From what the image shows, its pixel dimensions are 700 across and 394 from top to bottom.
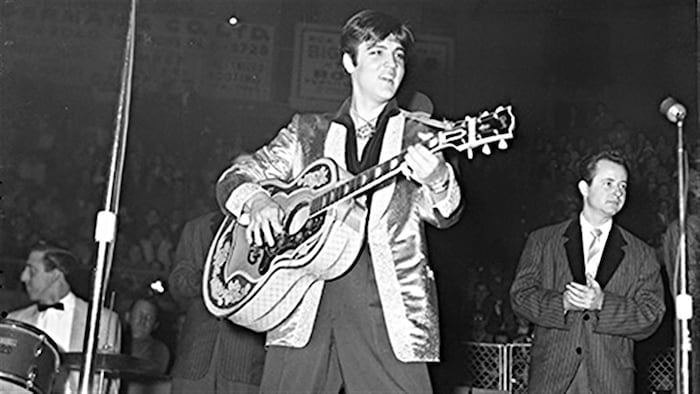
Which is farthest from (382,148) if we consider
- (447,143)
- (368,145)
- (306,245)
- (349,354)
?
(349,354)

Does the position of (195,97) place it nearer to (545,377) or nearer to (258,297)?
(258,297)

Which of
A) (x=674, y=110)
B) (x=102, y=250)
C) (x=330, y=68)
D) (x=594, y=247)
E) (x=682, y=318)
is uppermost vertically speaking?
(x=330, y=68)

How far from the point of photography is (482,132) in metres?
3.31

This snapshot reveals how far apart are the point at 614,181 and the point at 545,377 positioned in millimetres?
698

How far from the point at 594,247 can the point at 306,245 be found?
1017 mm

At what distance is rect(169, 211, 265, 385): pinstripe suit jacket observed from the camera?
3971mm

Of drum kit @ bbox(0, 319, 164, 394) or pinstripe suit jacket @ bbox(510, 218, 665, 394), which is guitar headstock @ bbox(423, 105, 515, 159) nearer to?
pinstripe suit jacket @ bbox(510, 218, 665, 394)

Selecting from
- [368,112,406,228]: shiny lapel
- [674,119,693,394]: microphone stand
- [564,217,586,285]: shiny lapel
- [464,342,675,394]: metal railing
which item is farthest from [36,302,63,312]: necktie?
[674,119,693,394]: microphone stand

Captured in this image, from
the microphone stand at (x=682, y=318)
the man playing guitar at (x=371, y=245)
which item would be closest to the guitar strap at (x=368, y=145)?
the man playing guitar at (x=371, y=245)

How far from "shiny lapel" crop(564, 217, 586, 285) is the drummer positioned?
5.19 feet

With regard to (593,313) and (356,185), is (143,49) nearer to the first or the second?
(356,185)

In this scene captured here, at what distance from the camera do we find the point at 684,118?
3953 mm

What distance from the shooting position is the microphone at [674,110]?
12.4ft

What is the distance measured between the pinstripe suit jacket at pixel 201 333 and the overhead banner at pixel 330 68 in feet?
1.83
